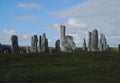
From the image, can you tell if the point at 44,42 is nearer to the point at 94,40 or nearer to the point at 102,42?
the point at 94,40

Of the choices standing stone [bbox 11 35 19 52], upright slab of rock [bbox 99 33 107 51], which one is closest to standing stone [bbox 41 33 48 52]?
standing stone [bbox 11 35 19 52]

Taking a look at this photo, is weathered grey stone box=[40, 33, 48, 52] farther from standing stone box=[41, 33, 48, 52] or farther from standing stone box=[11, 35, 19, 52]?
standing stone box=[11, 35, 19, 52]

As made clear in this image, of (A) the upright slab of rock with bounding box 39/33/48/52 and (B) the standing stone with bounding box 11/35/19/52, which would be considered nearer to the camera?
(B) the standing stone with bounding box 11/35/19/52

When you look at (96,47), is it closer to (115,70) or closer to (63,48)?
(63,48)

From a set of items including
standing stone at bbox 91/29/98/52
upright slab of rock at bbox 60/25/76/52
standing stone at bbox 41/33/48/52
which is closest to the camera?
upright slab of rock at bbox 60/25/76/52

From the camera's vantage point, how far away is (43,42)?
82.3 meters

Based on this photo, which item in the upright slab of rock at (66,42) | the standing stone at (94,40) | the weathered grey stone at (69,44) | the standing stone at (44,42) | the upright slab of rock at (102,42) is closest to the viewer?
the weathered grey stone at (69,44)

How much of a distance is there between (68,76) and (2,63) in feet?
54.2

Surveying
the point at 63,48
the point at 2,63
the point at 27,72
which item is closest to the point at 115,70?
the point at 27,72

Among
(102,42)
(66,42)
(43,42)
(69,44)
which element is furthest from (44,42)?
(102,42)

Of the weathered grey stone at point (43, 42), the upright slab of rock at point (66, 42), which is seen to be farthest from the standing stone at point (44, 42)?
the upright slab of rock at point (66, 42)

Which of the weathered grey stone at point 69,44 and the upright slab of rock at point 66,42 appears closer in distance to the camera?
the weathered grey stone at point 69,44

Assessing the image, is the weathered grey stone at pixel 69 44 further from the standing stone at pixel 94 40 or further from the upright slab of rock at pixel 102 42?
the upright slab of rock at pixel 102 42

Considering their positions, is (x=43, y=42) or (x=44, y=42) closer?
(x=44, y=42)
